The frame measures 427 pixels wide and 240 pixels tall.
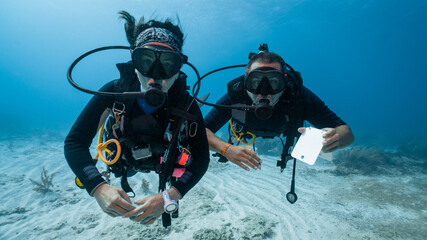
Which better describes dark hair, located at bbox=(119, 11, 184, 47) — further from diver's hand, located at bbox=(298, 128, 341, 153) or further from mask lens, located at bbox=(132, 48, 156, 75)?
diver's hand, located at bbox=(298, 128, 341, 153)

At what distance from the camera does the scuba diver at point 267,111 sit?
2643mm

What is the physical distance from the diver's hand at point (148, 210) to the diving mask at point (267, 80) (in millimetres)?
2043

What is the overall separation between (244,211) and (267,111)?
3611 mm

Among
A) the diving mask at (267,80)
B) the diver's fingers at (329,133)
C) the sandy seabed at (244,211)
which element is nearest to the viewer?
the diver's fingers at (329,133)

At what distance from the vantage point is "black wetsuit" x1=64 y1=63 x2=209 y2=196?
6.18ft

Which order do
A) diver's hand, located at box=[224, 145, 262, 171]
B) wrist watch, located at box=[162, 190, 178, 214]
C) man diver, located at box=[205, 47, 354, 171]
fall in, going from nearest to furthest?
wrist watch, located at box=[162, 190, 178, 214] < diver's hand, located at box=[224, 145, 262, 171] < man diver, located at box=[205, 47, 354, 171]

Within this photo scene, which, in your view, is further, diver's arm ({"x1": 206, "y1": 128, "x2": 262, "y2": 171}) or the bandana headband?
diver's arm ({"x1": 206, "y1": 128, "x2": 262, "y2": 171})

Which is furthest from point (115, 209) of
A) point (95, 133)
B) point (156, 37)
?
point (156, 37)

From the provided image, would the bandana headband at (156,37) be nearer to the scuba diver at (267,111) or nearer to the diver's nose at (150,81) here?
the diver's nose at (150,81)

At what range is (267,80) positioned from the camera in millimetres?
2869

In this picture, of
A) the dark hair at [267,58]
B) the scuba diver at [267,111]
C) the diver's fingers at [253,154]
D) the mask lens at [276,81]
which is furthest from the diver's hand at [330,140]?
the dark hair at [267,58]

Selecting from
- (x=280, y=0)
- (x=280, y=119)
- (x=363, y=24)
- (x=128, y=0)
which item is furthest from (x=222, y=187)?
→ (x=363, y=24)

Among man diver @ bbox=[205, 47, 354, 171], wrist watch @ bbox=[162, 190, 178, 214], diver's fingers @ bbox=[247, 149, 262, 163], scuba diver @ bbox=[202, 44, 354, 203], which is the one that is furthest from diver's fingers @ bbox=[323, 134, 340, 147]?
wrist watch @ bbox=[162, 190, 178, 214]

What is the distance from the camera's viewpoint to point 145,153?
2.27 m
